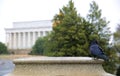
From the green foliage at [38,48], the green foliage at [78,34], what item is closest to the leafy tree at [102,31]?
the green foliage at [78,34]

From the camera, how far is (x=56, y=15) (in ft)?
91.4

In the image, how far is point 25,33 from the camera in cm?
11112

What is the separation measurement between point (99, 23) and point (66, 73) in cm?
1516

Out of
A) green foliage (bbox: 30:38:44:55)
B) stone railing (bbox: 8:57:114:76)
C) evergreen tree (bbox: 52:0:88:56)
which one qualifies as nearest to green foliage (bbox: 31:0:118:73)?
evergreen tree (bbox: 52:0:88:56)

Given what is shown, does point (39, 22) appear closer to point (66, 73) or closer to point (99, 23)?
point (99, 23)

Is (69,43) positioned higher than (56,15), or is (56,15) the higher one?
(56,15)

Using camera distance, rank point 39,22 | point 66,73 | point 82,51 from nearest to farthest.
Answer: point 66,73 < point 82,51 < point 39,22

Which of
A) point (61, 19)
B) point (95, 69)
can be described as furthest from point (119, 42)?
point (95, 69)

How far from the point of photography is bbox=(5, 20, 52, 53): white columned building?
108688 millimetres

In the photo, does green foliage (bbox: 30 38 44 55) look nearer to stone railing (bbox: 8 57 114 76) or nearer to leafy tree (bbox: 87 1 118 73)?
leafy tree (bbox: 87 1 118 73)

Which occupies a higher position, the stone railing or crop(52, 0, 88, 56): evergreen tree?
crop(52, 0, 88, 56): evergreen tree

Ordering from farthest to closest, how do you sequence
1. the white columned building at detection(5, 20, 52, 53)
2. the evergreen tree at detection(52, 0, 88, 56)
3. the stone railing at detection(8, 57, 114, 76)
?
the white columned building at detection(5, 20, 52, 53)
the evergreen tree at detection(52, 0, 88, 56)
the stone railing at detection(8, 57, 114, 76)

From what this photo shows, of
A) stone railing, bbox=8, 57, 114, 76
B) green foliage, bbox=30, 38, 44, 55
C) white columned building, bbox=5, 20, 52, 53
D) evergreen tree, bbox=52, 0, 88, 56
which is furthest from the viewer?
white columned building, bbox=5, 20, 52, 53

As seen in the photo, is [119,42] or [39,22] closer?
[119,42]
